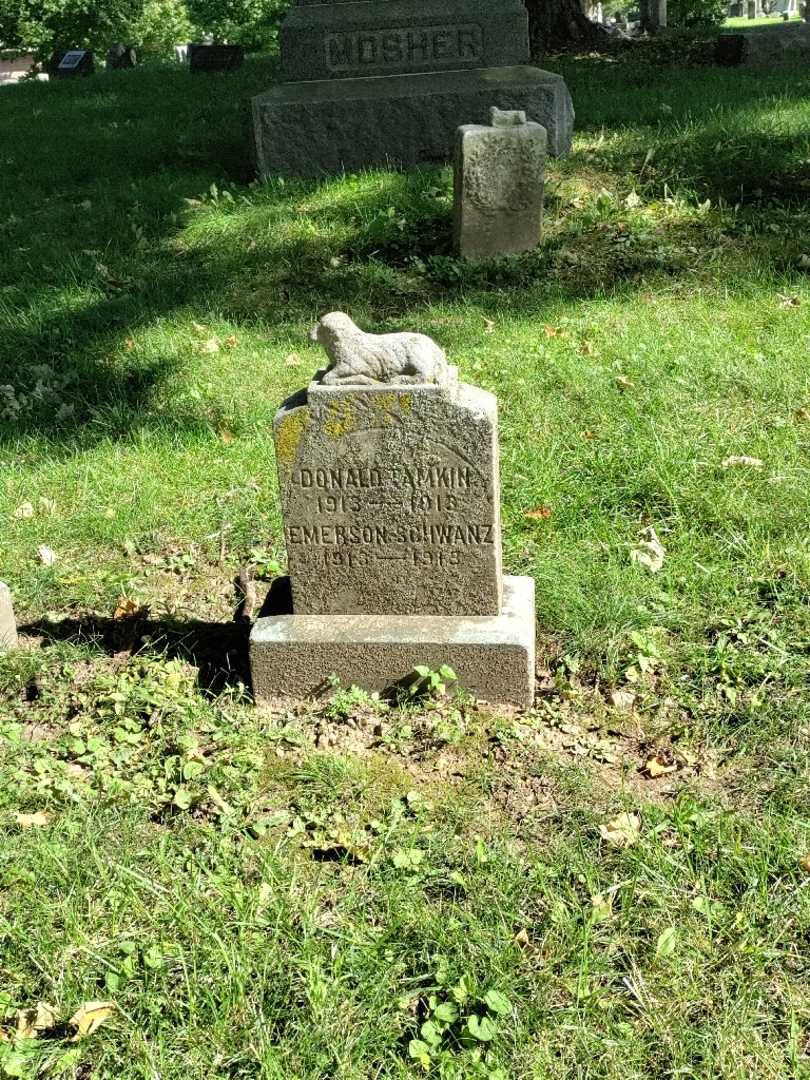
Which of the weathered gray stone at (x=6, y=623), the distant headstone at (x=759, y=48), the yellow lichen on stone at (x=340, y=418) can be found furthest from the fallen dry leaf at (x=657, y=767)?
the distant headstone at (x=759, y=48)

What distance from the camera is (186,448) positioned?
543cm

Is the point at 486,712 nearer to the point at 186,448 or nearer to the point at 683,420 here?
the point at 683,420

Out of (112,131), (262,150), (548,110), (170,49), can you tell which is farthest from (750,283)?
(170,49)

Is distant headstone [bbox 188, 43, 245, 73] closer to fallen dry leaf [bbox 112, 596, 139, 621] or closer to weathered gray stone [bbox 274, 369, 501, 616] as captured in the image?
fallen dry leaf [bbox 112, 596, 139, 621]

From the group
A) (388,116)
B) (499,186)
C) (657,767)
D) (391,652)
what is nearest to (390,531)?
(391,652)

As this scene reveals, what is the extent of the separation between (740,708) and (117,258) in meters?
5.85

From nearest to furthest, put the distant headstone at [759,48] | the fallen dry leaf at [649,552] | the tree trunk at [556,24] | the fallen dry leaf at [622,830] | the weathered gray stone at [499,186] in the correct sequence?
1. the fallen dry leaf at [622,830]
2. the fallen dry leaf at [649,552]
3. the weathered gray stone at [499,186]
4. the distant headstone at [759,48]
5. the tree trunk at [556,24]

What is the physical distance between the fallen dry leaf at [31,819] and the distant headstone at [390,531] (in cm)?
85

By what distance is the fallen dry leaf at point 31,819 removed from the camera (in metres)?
3.15

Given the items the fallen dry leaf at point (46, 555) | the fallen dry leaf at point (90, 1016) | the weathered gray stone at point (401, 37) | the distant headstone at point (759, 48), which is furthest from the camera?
the distant headstone at point (759, 48)

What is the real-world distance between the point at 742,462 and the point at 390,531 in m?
1.86

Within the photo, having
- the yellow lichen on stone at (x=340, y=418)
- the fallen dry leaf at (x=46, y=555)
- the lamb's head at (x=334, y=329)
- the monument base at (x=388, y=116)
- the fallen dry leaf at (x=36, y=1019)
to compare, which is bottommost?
the fallen dry leaf at (x=36, y=1019)

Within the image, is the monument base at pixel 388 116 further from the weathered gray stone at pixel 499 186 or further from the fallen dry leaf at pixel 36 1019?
the fallen dry leaf at pixel 36 1019

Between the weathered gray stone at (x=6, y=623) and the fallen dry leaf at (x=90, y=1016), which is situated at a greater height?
the weathered gray stone at (x=6, y=623)
